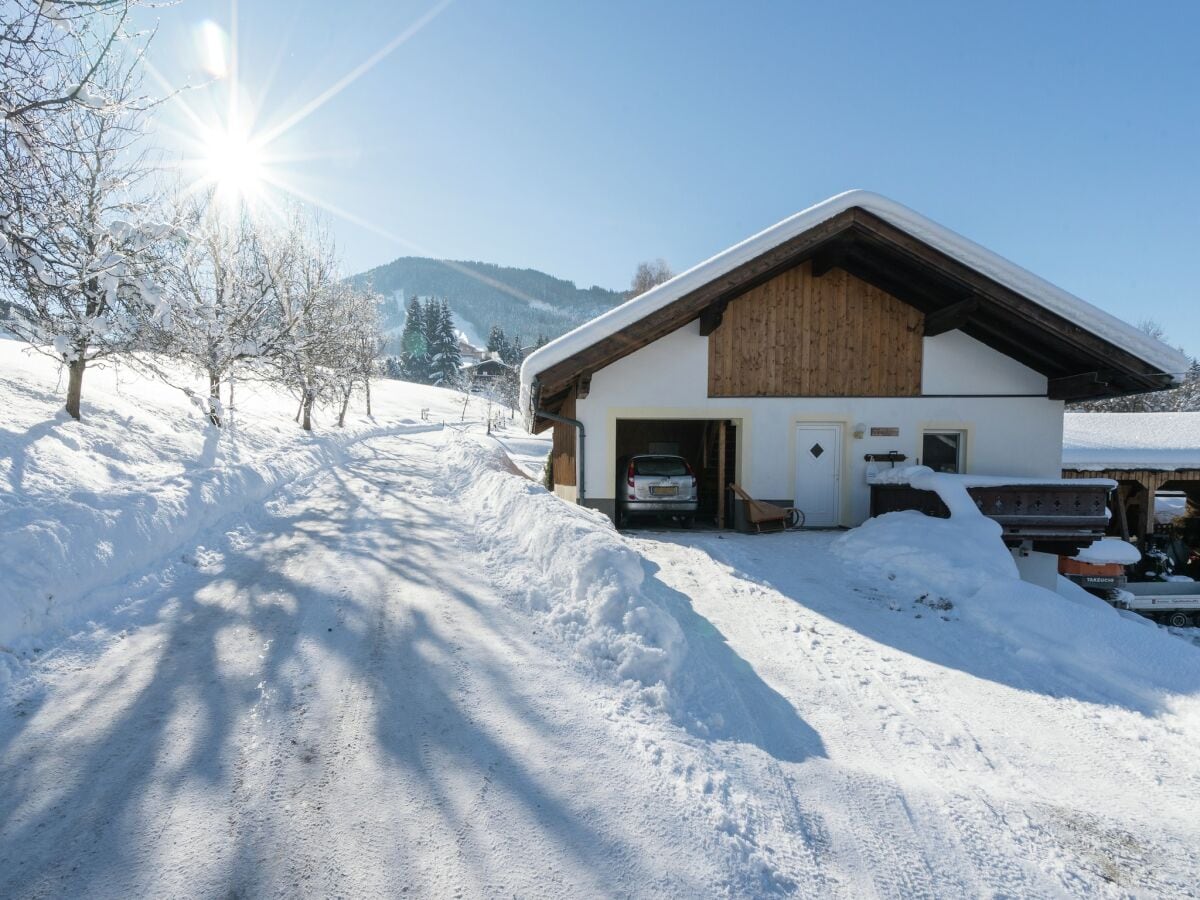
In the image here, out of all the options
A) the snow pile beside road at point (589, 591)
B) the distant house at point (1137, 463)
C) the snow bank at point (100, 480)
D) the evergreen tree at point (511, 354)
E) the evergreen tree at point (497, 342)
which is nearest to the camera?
the snow pile beside road at point (589, 591)

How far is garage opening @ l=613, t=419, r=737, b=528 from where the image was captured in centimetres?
1177

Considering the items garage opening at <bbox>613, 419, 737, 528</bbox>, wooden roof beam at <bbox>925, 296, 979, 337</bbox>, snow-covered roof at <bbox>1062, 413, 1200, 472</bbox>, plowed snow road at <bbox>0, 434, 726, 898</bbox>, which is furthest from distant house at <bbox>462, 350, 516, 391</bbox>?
plowed snow road at <bbox>0, 434, 726, 898</bbox>

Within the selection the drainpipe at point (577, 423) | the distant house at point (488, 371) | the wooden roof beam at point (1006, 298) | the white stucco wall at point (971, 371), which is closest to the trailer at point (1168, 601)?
the white stucco wall at point (971, 371)

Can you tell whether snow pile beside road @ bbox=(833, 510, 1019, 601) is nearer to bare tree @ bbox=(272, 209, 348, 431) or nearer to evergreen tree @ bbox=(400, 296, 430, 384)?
bare tree @ bbox=(272, 209, 348, 431)

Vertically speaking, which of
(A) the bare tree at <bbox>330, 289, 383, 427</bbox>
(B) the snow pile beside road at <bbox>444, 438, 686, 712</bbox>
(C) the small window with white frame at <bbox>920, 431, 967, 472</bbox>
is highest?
(A) the bare tree at <bbox>330, 289, 383, 427</bbox>

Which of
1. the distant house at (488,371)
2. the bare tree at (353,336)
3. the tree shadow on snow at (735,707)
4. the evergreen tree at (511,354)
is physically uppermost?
the evergreen tree at (511,354)

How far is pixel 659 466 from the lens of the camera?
1146cm

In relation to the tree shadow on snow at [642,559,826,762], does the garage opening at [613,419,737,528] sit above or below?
above

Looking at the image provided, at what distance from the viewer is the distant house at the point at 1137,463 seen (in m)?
15.0

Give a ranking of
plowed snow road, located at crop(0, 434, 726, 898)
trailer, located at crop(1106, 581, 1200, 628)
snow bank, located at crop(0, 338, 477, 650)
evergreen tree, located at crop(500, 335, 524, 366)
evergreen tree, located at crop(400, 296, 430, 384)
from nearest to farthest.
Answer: plowed snow road, located at crop(0, 434, 726, 898)
snow bank, located at crop(0, 338, 477, 650)
trailer, located at crop(1106, 581, 1200, 628)
evergreen tree, located at crop(400, 296, 430, 384)
evergreen tree, located at crop(500, 335, 524, 366)

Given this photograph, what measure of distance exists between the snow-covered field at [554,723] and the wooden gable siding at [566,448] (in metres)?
4.65

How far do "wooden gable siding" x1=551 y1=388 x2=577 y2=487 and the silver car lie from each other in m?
1.44

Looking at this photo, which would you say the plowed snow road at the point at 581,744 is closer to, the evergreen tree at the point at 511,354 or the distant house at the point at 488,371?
the distant house at the point at 488,371

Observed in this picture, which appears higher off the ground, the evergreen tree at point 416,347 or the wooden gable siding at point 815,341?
the evergreen tree at point 416,347
